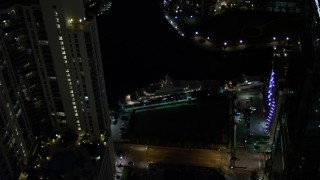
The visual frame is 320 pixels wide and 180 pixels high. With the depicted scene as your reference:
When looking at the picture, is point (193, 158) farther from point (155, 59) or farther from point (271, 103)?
point (155, 59)

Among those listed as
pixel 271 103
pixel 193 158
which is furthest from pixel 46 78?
pixel 271 103

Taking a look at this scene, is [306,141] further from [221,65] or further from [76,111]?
[221,65]

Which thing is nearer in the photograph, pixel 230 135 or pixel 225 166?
pixel 225 166

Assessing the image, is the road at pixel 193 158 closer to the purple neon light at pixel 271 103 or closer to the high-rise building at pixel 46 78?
the purple neon light at pixel 271 103

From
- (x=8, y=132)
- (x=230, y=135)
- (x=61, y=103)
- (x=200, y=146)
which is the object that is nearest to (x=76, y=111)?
(x=61, y=103)

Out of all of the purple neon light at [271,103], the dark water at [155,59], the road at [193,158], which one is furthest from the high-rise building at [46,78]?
the purple neon light at [271,103]

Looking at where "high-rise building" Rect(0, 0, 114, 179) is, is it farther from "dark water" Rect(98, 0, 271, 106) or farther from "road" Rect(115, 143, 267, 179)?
"dark water" Rect(98, 0, 271, 106)
